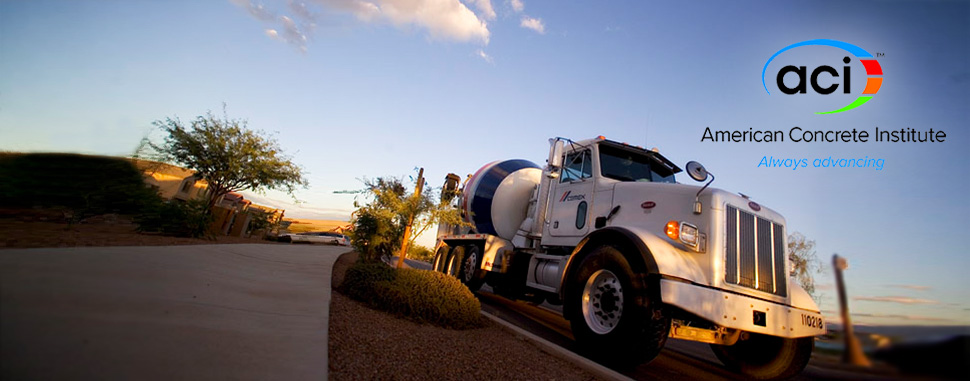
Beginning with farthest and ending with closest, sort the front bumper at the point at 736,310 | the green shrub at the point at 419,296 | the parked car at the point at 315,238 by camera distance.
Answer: the parked car at the point at 315,238, the green shrub at the point at 419,296, the front bumper at the point at 736,310

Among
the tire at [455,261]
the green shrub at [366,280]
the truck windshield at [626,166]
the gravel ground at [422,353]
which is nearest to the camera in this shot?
the gravel ground at [422,353]

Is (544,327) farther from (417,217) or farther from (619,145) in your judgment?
(417,217)

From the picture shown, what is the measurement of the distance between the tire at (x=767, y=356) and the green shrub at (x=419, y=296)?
11.7ft

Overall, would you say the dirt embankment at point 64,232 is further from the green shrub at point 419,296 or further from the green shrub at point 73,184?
the green shrub at point 419,296

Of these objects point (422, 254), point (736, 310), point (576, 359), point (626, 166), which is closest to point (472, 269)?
point (626, 166)

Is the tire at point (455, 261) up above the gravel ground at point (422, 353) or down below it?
above

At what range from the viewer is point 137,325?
240 cm

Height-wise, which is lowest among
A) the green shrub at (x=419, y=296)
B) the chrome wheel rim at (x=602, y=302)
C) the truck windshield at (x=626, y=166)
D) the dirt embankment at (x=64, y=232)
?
A: the dirt embankment at (x=64, y=232)

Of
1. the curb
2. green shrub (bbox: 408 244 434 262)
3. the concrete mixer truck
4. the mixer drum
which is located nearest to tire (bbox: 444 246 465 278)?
the mixer drum

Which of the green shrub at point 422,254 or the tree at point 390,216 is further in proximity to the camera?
the green shrub at point 422,254

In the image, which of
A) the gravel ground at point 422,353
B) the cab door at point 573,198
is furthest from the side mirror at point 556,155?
the gravel ground at point 422,353

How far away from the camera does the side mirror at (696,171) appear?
533 cm

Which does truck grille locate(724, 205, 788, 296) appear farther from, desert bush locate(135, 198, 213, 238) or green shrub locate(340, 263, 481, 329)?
desert bush locate(135, 198, 213, 238)

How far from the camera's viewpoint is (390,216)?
33.2 ft
